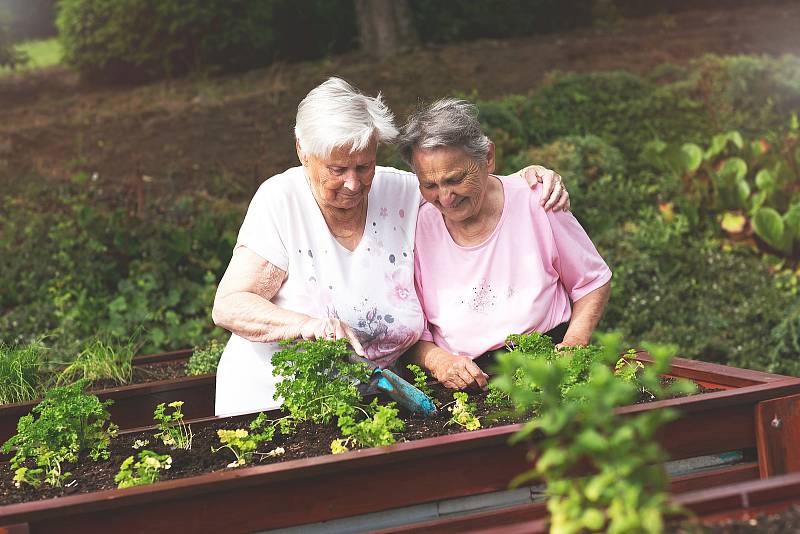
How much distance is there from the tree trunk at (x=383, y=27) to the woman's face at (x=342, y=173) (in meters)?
6.03

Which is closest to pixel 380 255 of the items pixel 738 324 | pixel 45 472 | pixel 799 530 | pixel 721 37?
pixel 45 472

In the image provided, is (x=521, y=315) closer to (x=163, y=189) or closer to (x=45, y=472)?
(x=45, y=472)

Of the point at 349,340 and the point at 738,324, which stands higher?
the point at 349,340

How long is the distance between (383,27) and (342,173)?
6255mm

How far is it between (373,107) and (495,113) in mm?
4081

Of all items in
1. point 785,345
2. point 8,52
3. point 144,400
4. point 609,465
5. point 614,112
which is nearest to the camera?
point 609,465

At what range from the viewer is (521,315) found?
3637 millimetres

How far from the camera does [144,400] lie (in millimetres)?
4059

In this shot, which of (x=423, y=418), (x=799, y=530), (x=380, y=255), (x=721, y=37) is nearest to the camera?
(x=799, y=530)

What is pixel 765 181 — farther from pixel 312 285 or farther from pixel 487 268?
pixel 312 285

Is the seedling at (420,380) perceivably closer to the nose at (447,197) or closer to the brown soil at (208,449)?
the brown soil at (208,449)

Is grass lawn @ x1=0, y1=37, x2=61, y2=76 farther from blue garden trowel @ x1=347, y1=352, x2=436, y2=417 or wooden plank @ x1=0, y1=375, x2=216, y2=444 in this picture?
blue garden trowel @ x1=347, y1=352, x2=436, y2=417

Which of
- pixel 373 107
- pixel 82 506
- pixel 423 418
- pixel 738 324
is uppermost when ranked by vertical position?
pixel 373 107

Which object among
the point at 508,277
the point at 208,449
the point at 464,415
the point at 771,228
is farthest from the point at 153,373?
the point at 771,228
